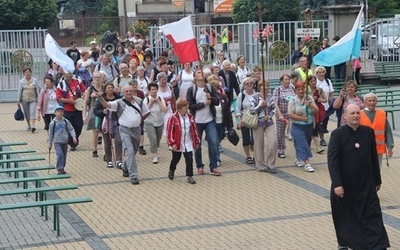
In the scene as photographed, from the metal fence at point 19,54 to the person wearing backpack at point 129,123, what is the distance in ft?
42.1

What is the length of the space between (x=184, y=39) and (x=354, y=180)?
6605 mm

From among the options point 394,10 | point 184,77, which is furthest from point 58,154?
point 394,10

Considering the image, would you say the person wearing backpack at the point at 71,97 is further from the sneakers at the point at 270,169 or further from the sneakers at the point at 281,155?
the sneakers at the point at 270,169

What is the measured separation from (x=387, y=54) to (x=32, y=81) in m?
13.1

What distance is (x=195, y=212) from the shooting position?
1261 centimetres

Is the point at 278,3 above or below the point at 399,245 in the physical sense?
above

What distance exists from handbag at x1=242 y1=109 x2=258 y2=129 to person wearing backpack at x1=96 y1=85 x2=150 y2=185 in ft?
5.91

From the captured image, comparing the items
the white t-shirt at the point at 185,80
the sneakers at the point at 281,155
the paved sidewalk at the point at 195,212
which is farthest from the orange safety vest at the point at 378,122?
the white t-shirt at the point at 185,80

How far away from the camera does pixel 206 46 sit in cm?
2650

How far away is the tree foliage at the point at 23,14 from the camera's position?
1662 inches

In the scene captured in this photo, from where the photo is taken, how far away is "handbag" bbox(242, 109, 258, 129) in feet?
50.4

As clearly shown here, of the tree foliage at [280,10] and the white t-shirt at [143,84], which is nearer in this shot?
the white t-shirt at [143,84]

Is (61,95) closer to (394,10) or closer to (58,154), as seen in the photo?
(58,154)

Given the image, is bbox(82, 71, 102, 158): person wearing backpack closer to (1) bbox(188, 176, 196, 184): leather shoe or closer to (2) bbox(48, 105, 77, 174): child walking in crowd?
(2) bbox(48, 105, 77, 174): child walking in crowd
